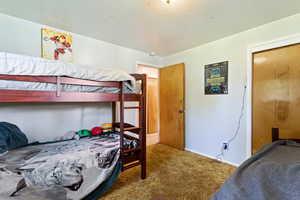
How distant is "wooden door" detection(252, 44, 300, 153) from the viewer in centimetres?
186

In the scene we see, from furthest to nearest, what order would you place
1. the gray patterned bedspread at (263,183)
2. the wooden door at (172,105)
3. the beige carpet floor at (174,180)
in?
the wooden door at (172,105)
the beige carpet floor at (174,180)
the gray patterned bedspread at (263,183)

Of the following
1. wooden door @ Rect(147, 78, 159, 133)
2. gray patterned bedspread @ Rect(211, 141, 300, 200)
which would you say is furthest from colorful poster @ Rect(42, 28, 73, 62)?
gray patterned bedspread @ Rect(211, 141, 300, 200)

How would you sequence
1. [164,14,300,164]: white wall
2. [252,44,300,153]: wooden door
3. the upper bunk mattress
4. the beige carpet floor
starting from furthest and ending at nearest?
[164,14,300,164]: white wall → [252,44,300,153]: wooden door → the beige carpet floor → the upper bunk mattress

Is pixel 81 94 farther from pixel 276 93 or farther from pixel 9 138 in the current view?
pixel 276 93

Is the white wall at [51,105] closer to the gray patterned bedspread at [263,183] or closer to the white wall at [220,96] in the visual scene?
the white wall at [220,96]

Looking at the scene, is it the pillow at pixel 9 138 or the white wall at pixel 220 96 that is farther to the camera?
the white wall at pixel 220 96

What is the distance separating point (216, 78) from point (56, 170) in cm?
270

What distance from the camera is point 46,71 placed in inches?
50.9

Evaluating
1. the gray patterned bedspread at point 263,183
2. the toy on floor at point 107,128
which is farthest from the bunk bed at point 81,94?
the gray patterned bedspread at point 263,183

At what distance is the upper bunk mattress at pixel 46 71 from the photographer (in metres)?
1.14

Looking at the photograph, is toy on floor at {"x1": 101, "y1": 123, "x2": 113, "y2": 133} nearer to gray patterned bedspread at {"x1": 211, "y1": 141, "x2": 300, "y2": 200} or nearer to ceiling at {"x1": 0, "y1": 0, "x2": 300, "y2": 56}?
ceiling at {"x1": 0, "y1": 0, "x2": 300, "y2": 56}

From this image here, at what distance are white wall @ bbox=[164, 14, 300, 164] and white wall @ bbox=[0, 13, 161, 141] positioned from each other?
5.06 feet

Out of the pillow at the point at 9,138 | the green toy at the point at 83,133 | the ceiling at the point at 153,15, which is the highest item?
the ceiling at the point at 153,15

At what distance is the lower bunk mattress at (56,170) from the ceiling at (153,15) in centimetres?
175
